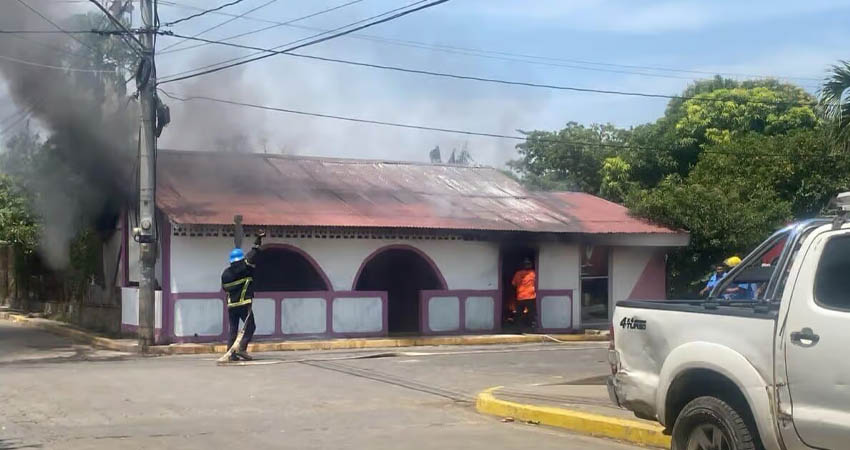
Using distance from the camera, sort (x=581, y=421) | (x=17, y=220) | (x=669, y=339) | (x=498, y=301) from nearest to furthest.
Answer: (x=669, y=339), (x=581, y=421), (x=498, y=301), (x=17, y=220)

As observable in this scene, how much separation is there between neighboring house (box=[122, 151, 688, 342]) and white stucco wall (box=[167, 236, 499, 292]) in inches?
1.0

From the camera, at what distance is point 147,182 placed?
1784cm

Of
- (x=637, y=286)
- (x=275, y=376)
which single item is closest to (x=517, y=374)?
(x=275, y=376)

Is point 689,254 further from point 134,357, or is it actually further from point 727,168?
point 134,357

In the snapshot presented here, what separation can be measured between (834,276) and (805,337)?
0.41 metres

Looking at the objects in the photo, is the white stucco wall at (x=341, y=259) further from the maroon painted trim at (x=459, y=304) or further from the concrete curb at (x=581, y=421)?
the concrete curb at (x=581, y=421)

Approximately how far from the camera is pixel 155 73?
18.1 m

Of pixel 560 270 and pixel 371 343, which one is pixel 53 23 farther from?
pixel 560 270

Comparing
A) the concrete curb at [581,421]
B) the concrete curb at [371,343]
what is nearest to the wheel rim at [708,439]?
the concrete curb at [581,421]

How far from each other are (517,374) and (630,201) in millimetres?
11226

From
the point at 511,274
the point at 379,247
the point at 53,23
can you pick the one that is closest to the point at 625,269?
the point at 511,274

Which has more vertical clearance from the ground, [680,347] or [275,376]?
[680,347]

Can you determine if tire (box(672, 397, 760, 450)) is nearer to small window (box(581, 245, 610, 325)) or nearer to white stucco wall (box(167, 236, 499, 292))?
white stucco wall (box(167, 236, 499, 292))

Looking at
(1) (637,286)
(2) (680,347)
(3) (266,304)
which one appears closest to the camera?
(2) (680,347)
